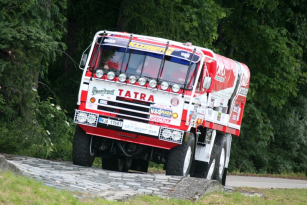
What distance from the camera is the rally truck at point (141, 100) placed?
11.6 metres

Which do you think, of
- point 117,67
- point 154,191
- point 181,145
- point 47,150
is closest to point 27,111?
point 47,150

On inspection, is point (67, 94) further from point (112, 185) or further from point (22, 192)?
point (22, 192)

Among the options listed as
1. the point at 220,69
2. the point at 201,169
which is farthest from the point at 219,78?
the point at 201,169

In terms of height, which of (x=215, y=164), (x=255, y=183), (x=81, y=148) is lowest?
(x=255, y=183)

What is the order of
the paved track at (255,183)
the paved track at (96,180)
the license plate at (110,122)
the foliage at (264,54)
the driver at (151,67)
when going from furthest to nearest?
the foliage at (264,54), the paved track at (255,183), the driver at (151,67), the license plate at (110,122), the paved track at (96,180)

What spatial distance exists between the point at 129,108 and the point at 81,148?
1.44 metres

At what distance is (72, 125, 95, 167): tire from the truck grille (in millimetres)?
854

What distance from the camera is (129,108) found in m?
11.8

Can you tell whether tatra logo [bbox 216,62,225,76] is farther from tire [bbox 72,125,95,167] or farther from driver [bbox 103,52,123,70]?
tire [bbox 72,125,95,167]

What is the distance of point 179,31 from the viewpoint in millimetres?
19016

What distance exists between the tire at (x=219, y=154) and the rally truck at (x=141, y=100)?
2.69 m

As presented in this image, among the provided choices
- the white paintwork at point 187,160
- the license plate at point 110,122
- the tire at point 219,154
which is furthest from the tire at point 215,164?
the license plate at point 110,122

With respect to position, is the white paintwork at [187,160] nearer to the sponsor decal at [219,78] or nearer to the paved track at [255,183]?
the sponsor decal at [219,78]

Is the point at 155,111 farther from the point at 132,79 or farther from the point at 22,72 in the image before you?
the point at 22,72
